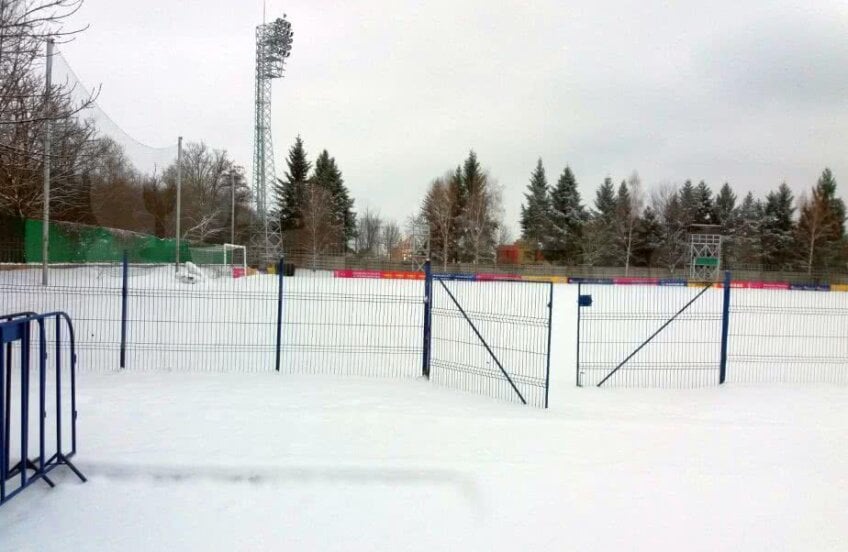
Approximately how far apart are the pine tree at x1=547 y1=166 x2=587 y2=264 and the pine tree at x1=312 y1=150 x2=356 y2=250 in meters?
25.7

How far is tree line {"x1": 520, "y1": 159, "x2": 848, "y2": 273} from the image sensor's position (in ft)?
226

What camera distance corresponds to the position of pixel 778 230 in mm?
72750

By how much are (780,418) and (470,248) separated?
213 feet

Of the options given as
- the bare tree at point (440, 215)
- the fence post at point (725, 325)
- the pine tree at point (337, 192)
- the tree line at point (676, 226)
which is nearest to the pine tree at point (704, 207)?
the tree line at point (676, 226)

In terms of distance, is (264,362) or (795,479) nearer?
(795,479)

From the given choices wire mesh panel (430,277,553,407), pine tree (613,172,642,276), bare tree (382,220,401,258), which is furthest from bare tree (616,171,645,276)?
wire mesh panel (430,277,553,407)

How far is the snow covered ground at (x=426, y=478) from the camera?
4586mm

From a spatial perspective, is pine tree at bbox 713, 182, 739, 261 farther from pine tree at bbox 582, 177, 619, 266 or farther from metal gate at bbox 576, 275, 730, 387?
metal gate at bbox 576, 275, 730, 387

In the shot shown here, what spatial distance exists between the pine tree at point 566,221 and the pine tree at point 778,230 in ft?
72.0

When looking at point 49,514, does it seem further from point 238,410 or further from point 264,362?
point 264,362

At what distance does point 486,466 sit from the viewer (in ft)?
19.2

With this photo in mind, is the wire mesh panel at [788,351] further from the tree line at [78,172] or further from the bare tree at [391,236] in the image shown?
the bare tree at [391,236]

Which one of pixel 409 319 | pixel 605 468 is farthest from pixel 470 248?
pixel 605 468

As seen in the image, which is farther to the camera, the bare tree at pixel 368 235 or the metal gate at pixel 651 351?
the bare tree at pixel 368 235
